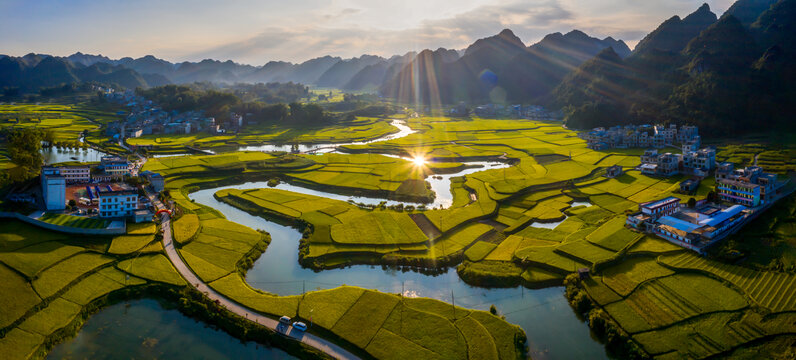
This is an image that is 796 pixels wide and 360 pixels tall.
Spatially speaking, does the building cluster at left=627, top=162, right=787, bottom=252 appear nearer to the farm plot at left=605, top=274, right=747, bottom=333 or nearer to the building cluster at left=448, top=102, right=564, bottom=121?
the farm plot at left=605, top=274, right=747, bottom=333

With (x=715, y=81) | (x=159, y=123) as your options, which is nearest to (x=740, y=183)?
(x=715, y=81)

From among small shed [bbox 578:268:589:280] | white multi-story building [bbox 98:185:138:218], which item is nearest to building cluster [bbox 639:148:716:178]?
small shed [bbox 578:268:589:280]

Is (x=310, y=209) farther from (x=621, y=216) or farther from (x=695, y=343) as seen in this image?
(x=695, y=343)

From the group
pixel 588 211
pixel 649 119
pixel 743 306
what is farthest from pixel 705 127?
pixel 743 306

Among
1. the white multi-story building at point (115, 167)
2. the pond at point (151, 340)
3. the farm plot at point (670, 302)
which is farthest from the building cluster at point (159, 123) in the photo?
the farm plot at point (670, 302)

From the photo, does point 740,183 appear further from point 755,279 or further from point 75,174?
point 75,174
